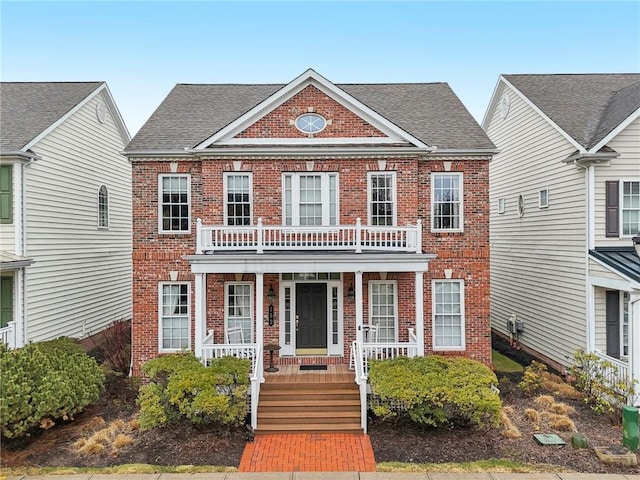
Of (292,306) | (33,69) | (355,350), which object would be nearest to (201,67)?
(33,69)

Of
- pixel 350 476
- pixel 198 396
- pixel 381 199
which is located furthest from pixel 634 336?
pixel 198 396

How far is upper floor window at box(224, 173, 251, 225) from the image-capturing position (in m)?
13.1

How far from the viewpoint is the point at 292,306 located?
12.9 m

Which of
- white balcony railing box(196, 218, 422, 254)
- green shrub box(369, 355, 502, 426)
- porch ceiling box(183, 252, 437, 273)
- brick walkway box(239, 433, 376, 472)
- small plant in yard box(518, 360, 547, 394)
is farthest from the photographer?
small plant in yard box(518, 360, 547, 394)

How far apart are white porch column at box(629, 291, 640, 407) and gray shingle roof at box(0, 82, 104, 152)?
1809cm

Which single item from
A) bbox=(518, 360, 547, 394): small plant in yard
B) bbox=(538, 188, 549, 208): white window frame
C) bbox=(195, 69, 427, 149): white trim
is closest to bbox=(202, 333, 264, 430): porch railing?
bbox=(195, 69, 427, 149): white trim

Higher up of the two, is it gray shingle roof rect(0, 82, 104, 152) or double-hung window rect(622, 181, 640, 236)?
gray shingle roof rect(0, 82, 104, 152)

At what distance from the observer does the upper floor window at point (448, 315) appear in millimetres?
12914

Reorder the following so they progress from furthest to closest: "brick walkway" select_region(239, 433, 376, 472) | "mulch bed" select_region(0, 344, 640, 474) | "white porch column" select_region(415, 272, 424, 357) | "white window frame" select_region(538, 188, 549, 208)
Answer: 1. "white window frame" select_region(538, 188, 549, 208)
2. "white porch column" select_region(415, 272, 424, 357)
3. "mulch bed" select_region(0, 344, 640, 474)
4. "brick walkway" select_region(239, 433, 376, 472)

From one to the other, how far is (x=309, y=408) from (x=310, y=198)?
611cm

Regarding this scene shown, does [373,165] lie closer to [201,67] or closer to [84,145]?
[84,145]

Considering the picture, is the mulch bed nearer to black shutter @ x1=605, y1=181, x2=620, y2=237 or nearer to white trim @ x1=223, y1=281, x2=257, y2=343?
white trim @ x1=223, y1=281, x2=257, y2=343

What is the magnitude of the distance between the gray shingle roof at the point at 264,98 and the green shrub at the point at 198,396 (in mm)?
6954

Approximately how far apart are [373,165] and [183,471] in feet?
30.7
